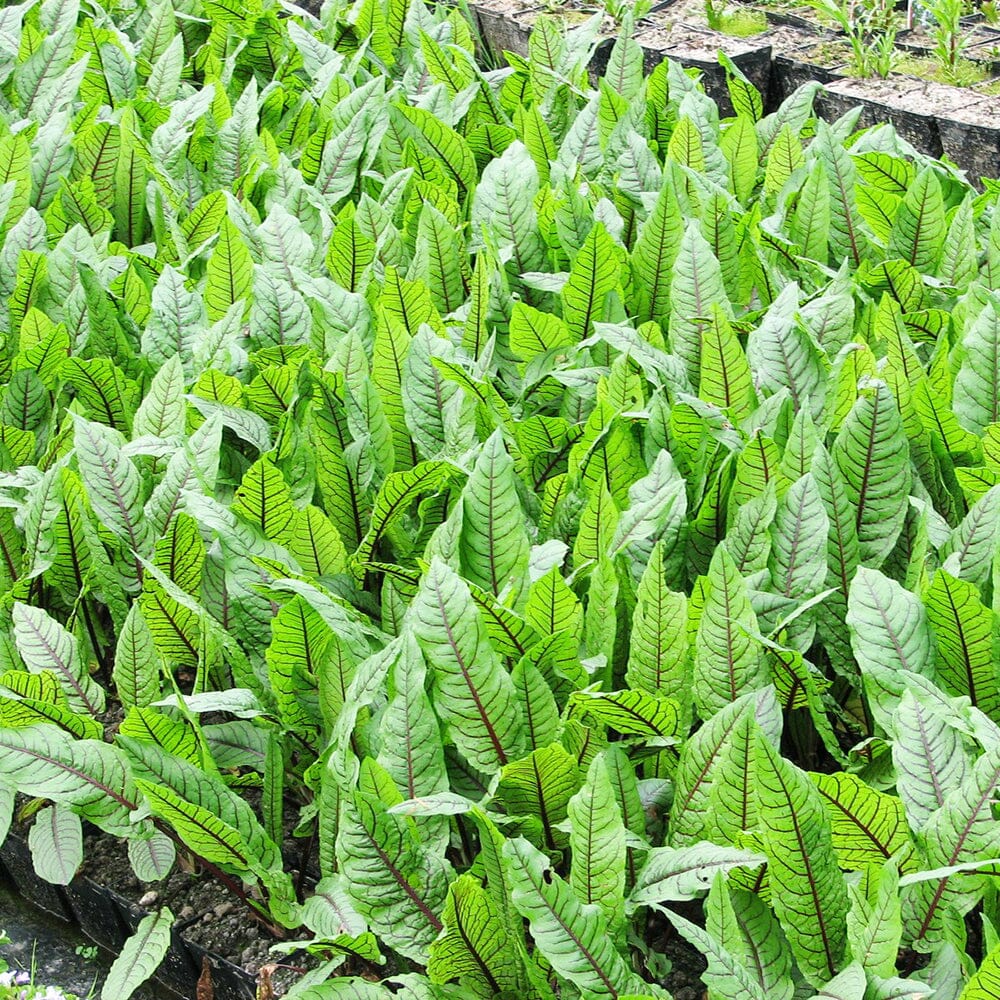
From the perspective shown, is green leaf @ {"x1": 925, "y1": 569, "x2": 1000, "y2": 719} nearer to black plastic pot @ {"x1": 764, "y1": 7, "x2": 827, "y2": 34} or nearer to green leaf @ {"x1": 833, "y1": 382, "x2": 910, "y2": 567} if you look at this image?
green leaf @ {"x1": 833, "y1": 382, "x2": 910, "y2": 567}

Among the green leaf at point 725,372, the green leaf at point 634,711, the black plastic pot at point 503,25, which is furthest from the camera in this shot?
the black plastic pot at point 503,25

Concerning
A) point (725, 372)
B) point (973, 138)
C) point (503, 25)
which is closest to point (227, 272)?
point (725, 372)

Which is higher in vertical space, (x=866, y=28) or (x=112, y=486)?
(x=866, y=28)

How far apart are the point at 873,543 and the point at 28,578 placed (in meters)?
1.36

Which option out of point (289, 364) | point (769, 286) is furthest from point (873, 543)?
point (289, 364)

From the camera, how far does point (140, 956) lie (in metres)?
2.09

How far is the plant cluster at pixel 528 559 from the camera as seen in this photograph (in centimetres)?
175

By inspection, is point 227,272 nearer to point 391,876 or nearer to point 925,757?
point 391,876

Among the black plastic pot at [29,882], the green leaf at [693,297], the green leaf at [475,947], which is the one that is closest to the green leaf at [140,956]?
the black plastic pot at [29,882]

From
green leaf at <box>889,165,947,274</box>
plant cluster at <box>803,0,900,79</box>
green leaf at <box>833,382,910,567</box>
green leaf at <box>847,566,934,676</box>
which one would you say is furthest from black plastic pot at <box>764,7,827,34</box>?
green leaf at <box>847,566,934,676</box>

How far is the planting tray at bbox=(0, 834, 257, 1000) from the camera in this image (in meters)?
2.09

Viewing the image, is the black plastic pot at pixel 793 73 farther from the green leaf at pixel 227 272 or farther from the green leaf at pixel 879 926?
the green leaf at pixel 879 926

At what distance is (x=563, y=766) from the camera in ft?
6.17

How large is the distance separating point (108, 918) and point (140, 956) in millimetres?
233
